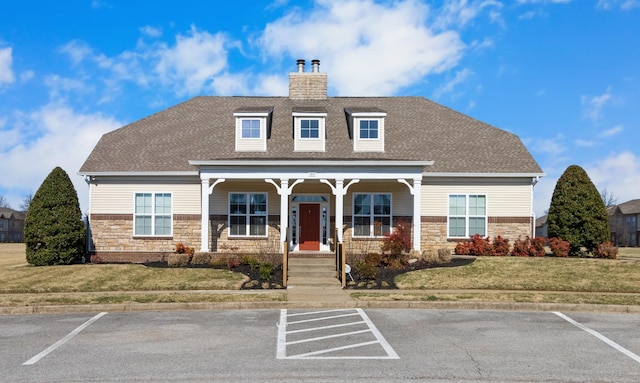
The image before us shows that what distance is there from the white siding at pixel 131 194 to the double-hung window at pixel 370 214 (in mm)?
6774

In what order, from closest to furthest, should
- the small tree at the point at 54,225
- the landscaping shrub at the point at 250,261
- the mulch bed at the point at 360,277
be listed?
the mulch bed at the point at 360,277, the landscaping shrub at the point at 250,261, the small tree at the point at 54,225

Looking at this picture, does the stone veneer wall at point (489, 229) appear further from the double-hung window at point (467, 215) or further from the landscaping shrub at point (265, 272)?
the landscaping shrub at point (265, 272)

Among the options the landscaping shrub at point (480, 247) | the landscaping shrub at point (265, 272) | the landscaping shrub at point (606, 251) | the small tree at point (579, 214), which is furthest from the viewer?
the landscaping shrub at point (480, 247)

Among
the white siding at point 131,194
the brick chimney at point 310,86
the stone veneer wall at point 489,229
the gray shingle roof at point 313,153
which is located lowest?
the stone veneer wall at point 489,229

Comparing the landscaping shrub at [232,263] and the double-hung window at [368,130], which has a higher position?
the double-hung window at [368,130]

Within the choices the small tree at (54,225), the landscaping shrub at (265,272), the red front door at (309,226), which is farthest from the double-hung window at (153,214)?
the landscaping shrub at (265,272)

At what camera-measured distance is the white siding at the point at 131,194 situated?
2378 centimetres

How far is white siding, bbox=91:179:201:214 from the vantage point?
2378cm

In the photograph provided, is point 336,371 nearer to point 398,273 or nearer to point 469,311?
point 469,311

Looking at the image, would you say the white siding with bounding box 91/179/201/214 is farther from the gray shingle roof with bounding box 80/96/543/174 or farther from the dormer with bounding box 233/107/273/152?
the dormer with bounding box 233/107/273/152

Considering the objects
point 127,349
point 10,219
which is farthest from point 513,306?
point 10,219

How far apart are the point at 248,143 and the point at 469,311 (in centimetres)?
1318

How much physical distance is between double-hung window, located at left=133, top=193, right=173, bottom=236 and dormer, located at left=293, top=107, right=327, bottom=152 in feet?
19.8

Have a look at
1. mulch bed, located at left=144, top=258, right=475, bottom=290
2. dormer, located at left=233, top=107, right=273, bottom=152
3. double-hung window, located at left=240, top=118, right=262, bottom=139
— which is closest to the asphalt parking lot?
mulch bed, located at left=144, top=258, right=475, bottom=290
